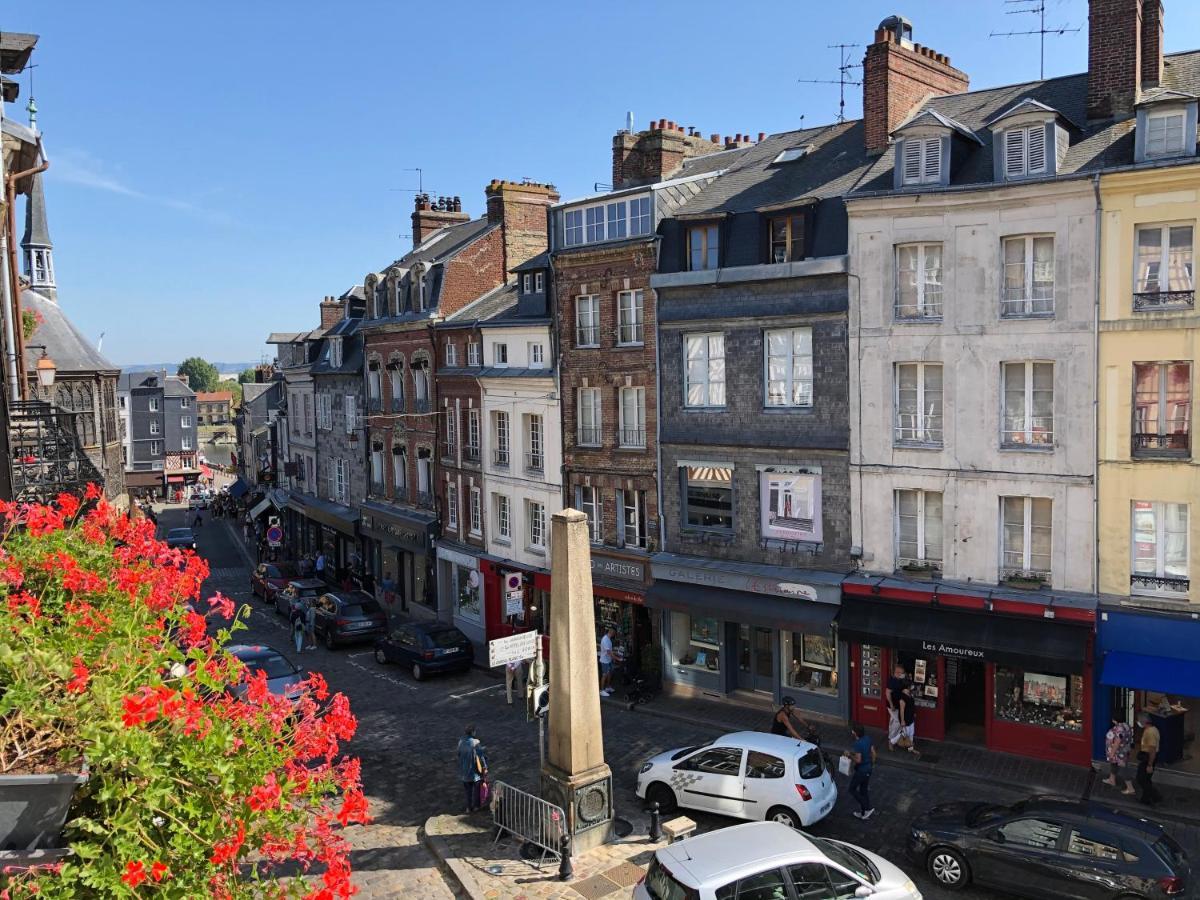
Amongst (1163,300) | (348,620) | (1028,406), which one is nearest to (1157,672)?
(1028,406)

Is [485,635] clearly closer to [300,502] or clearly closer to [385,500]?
[385,500]

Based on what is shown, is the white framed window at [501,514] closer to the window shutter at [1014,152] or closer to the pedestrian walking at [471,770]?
the pedestrian walking at [471,770]

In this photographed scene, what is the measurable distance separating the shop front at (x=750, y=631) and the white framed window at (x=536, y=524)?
5.27 meters

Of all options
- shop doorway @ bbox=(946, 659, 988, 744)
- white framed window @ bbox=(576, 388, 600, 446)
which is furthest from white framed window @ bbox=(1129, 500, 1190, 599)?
white framed window @ bbox=(576, 388, 600, 446)

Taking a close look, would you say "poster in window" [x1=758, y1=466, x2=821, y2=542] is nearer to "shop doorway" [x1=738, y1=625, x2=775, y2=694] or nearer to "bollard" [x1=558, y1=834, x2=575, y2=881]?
"shop doorway" [x1=738, y1=625, x2=775, y2=694]

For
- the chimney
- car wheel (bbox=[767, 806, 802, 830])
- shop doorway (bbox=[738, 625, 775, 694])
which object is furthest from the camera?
shop doorway (bbox=[738, 625, 775, 694])

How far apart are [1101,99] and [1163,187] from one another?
3270mm

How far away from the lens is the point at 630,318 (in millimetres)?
25375

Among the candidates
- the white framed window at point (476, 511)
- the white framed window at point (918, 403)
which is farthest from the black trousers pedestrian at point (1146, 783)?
the white framed window at point (476, 511)

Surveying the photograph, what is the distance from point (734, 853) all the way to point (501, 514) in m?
19.8

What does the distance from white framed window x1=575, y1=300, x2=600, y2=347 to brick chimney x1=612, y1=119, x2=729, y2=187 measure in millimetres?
4771

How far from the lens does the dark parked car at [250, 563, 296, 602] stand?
3728cm

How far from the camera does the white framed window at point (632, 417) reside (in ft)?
82.7

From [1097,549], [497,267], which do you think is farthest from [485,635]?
[1097,549]
